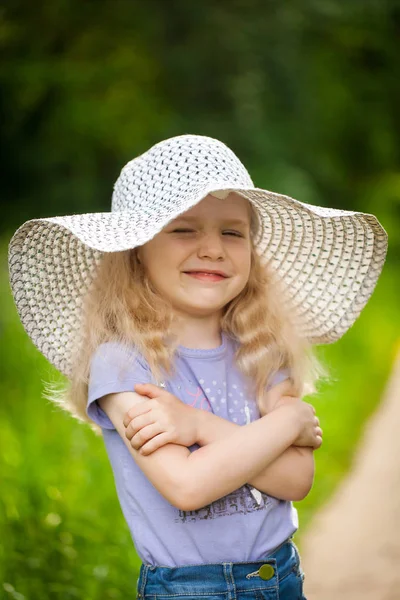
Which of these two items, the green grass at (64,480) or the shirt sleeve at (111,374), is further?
the green grass at (64,480)

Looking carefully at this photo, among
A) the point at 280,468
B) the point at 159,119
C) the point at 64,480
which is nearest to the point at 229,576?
the point at 280,468

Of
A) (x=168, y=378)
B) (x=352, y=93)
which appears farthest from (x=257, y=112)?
(x=168, y=378)

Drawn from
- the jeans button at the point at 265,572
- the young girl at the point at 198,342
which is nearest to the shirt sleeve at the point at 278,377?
the young girl at the point at 198,342

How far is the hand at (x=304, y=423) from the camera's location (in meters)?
2.15

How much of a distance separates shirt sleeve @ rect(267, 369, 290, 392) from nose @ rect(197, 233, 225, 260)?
39 cm

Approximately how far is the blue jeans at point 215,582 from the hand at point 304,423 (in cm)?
31

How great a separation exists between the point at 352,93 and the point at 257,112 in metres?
2.88

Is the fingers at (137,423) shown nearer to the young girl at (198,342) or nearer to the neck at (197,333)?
the young girl at (198,342)

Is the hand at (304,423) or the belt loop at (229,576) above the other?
the hand at (304,423)

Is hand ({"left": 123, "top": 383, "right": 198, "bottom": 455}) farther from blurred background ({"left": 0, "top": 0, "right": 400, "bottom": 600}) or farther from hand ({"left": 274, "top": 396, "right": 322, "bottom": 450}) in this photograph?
→ blurred background ({"left": 0, "top": 0, "right": 400, "bottom": 600})

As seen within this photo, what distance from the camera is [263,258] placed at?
2.64m

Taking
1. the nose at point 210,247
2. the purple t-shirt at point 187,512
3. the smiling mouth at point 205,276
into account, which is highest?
the nose at point 210,247

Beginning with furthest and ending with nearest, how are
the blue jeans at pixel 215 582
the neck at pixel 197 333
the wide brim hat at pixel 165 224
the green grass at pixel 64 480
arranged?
the green grass at pixel 64 480, the neck at pixel 197 333, the wide brim hat at pixel 165 224, the blue jeans at pixel 215 582

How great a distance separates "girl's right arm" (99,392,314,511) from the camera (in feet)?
6.27
